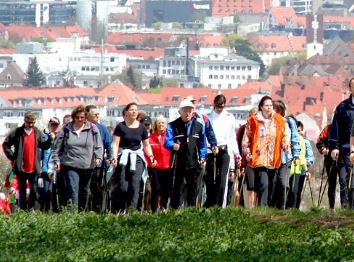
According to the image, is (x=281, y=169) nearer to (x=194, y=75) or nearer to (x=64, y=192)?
(x=64, y=192)

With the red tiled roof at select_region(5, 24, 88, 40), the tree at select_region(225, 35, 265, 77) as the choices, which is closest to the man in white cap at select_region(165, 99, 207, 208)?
the tree at select_region(225, 35, 265, 77)

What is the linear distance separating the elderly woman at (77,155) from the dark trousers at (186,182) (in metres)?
0.67

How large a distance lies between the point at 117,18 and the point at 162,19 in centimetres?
352

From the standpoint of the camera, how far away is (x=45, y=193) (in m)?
17.9

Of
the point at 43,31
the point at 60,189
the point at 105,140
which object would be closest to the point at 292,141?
the point at 105,140

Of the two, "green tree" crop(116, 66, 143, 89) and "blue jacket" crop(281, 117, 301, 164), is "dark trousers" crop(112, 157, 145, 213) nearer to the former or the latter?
"blue jacket" crop(281, 117, 301, 164)

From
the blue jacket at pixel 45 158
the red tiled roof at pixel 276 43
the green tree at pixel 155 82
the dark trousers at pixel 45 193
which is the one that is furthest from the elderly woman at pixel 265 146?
the red tiled roof at pixel 276 43

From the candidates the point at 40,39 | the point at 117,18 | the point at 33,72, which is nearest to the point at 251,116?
the point at 33,72

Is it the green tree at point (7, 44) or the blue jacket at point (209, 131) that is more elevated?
the blue jacket at point (209, 131)

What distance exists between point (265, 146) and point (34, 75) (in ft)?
350

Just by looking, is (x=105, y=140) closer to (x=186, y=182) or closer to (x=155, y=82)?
(x=186, y=182)

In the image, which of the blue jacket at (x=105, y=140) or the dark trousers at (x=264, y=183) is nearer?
the dark trousers at (x=264, y=183)

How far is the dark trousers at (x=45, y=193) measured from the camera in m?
17.7

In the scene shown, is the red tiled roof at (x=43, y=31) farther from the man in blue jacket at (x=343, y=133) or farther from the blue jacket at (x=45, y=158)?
the man in blue jacket at (x=343, y=133)
